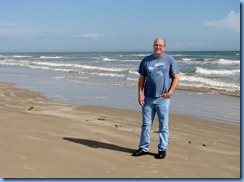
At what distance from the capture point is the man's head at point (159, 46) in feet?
16.9

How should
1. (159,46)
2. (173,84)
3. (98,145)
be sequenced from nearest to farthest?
(159,46) → (173,84) → (98,145)

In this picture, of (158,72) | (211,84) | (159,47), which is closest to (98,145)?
(158,72)

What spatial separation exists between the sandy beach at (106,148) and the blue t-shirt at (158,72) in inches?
41.7

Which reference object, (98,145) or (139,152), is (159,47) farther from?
(98,145)

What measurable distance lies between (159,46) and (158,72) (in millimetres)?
397

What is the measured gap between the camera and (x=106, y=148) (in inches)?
225

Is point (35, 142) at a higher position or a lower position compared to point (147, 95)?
lower

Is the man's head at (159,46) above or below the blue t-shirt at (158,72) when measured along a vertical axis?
above

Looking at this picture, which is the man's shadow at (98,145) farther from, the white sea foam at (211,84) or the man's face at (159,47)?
the white sea foam at (211,84)

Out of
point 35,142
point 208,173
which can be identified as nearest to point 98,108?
point 35,142

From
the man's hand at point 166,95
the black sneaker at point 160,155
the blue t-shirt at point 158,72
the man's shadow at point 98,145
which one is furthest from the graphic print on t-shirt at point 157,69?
the man's shadow at point 98,145

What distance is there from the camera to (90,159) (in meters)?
5.03

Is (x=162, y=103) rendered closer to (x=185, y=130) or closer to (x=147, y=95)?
(x=147, y=95)

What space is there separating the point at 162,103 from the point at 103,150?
1243 millimetres
